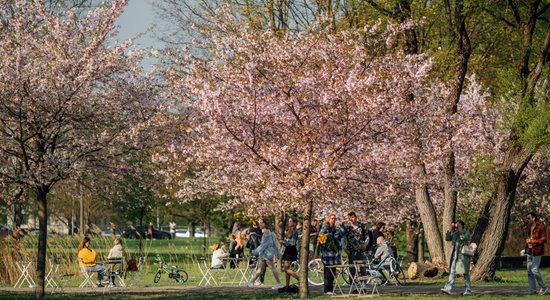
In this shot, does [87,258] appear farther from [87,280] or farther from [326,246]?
[326,246]

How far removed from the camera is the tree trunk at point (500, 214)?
2866 cm

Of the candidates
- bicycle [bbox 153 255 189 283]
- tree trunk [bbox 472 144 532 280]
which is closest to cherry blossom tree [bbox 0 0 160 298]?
bicycle [bbox 153 255 189 283]

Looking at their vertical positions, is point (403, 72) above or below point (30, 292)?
above

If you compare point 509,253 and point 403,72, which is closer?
point 403,72

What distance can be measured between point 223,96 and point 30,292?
7.38 meters

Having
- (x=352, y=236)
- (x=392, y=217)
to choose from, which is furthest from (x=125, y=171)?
(x=392, y=217)

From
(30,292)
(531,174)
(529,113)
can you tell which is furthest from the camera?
(531,174)

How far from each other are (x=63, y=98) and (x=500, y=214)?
12989 mm

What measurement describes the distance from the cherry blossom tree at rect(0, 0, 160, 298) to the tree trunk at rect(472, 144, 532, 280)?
10575mm

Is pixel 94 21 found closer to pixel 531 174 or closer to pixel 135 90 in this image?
pixel 135 90

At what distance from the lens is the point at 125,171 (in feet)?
78.2

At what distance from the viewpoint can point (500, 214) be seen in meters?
28.8

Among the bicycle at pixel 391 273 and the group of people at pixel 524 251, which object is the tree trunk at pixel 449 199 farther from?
the group of people at pixel 524 251

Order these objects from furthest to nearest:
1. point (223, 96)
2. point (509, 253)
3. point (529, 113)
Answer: point (509, 253)
point (529, 113)
point (223, 96)
